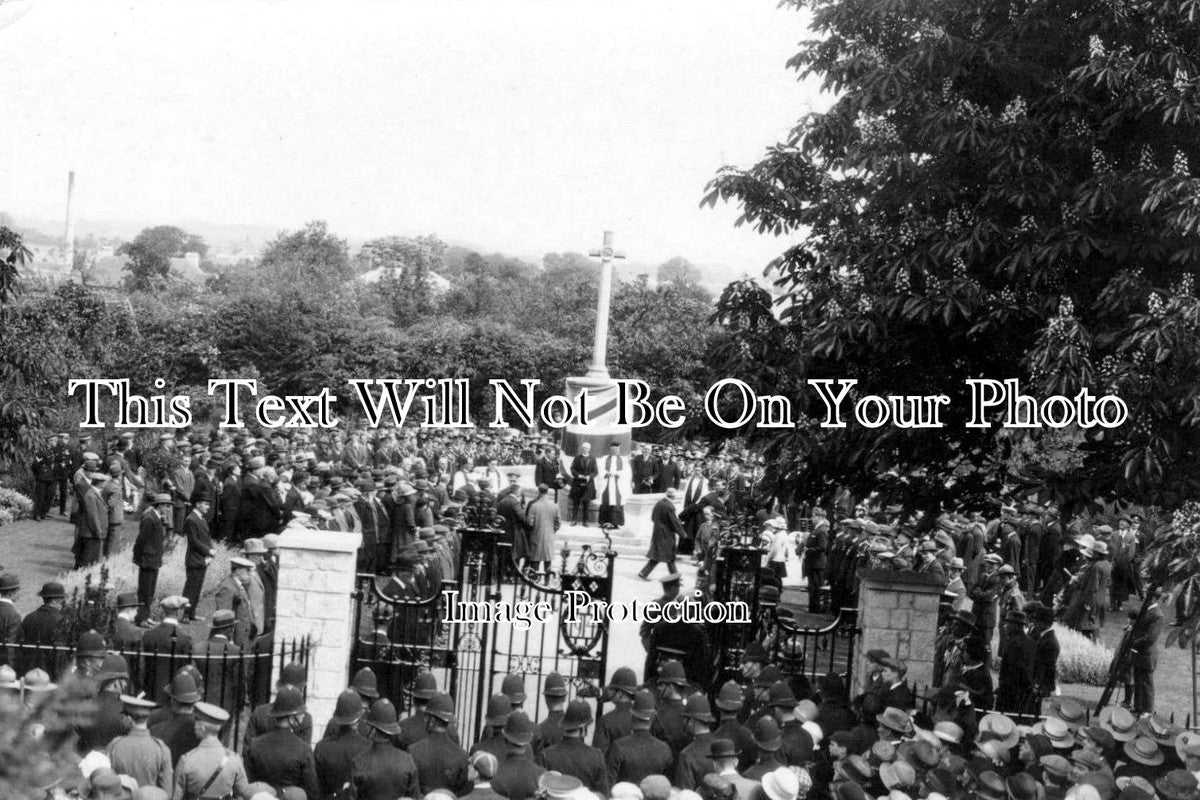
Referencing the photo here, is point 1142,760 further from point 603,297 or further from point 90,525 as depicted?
point 603,297

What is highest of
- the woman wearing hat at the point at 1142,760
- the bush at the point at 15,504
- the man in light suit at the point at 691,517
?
the man in light suit at the point at 691,517

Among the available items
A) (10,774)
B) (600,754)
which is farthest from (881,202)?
(10,774)

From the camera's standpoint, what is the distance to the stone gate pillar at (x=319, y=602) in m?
9.80

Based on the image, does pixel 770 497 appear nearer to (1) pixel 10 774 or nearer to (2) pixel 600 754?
(2) pixel 600 754

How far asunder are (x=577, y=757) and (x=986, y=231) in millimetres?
4963

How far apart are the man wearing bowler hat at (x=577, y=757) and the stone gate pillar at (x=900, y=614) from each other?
303cm

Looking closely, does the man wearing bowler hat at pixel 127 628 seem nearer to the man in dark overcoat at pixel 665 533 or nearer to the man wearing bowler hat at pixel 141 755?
the man wearing bowler hat at pixel 141 755

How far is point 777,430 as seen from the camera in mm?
11164

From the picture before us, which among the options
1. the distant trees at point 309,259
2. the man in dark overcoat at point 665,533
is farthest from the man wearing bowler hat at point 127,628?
the distant trees at point 309,259

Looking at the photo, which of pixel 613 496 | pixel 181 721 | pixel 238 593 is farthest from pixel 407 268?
pixel 181 721

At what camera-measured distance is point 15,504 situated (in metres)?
20.6

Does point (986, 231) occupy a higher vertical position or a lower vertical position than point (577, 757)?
higher

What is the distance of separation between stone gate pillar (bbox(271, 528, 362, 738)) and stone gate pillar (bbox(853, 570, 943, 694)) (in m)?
4.05

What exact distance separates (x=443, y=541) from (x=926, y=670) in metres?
5.97
